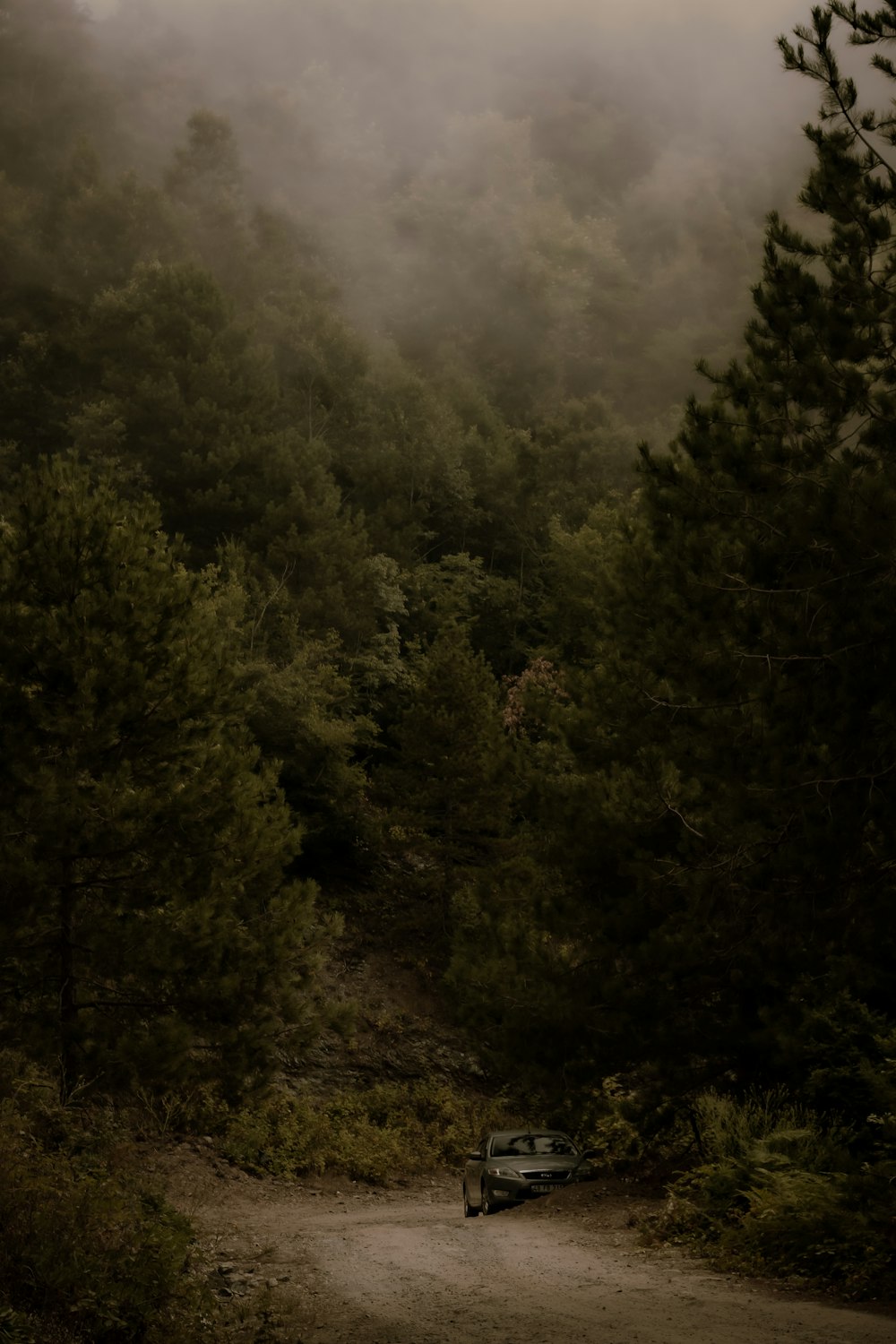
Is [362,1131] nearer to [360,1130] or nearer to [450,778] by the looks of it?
[360,1130]

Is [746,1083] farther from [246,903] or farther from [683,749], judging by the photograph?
[246,903]

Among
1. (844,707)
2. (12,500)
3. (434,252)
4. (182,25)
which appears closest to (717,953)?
(844,707)

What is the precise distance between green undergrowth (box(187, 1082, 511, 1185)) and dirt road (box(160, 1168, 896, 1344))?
5.85 meters

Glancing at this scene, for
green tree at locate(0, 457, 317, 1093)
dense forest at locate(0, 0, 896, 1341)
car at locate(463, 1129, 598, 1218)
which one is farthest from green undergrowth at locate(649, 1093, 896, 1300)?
green tree at locate(0, 457, 317, 1093)

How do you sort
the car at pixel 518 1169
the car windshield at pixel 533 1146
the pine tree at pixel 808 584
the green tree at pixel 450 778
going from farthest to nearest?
the green tree at pixel 450 778
the car windshield at pixel 533 1146
the car at pixel 518 1169
the pine tree at pixel 808 584

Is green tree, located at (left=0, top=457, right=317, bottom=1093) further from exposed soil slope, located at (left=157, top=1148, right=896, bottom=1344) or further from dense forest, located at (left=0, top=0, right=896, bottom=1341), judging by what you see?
exposed soil slope, located at (left=157, top=1148, right=896, bottom=1344)

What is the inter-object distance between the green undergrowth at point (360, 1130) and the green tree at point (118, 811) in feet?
10.3

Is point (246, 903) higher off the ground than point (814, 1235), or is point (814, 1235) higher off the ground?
point (246, 903)

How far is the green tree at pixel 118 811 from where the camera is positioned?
47.9 ft

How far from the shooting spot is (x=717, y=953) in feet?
34.1

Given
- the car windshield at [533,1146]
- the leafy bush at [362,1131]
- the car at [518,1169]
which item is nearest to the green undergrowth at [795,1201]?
the car at [518,1169]

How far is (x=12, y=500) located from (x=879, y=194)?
38.4 ft

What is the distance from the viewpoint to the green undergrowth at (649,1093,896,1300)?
7.81m

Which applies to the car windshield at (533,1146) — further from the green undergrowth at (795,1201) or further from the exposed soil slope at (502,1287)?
the green undergrowth at (795,1201)
